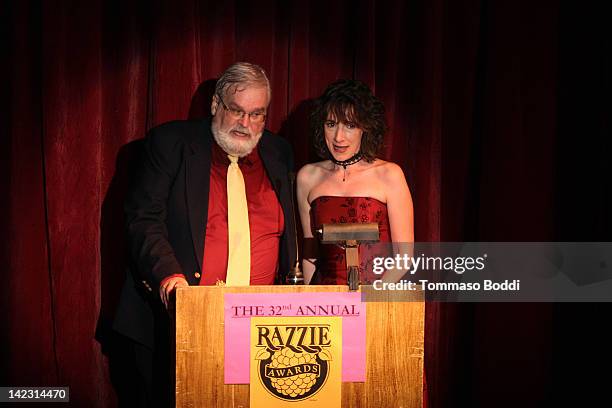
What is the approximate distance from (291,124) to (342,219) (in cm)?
67

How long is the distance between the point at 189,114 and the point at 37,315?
1.08m

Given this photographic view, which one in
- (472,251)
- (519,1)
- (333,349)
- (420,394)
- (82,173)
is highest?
(519,1)

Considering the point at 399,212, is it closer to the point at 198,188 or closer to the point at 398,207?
the point at 398,207

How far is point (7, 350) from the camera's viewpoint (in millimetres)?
3064

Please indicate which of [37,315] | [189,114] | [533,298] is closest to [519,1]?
[533,298]

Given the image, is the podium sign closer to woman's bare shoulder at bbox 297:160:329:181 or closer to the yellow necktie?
the yellow necktie

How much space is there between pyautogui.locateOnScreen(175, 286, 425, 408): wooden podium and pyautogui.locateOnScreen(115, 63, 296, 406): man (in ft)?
2.37

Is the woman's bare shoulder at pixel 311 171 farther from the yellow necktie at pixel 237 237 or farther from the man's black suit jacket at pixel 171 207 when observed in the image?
the yellow necktie at pixel 237 237

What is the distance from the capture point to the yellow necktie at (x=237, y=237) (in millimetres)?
2643

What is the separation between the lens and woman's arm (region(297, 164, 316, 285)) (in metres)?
2.94

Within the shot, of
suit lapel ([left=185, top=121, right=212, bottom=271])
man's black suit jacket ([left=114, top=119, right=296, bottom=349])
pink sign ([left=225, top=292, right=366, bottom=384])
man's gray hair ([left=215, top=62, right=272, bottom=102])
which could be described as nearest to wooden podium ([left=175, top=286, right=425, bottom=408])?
pink sign ([left=225, top=292, right=366, bottom=384])

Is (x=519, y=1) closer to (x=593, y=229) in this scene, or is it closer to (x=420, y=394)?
(x=593, y=229)

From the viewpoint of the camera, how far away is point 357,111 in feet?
9.02

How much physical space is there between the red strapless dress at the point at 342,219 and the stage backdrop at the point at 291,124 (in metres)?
0.54
